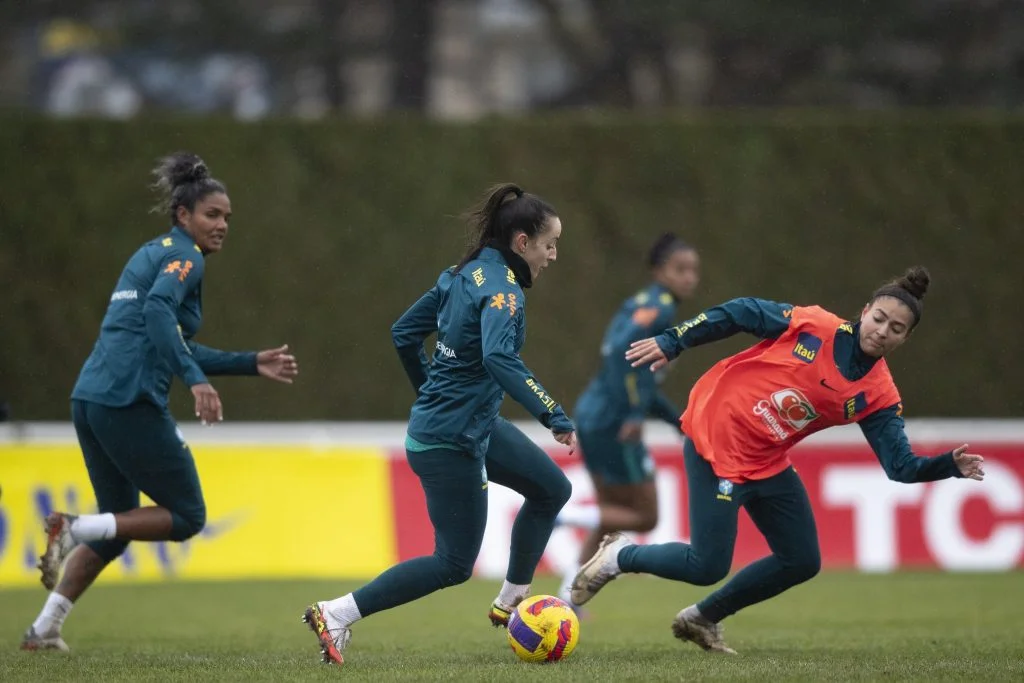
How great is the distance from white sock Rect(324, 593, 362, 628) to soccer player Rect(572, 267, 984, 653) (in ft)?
4.70

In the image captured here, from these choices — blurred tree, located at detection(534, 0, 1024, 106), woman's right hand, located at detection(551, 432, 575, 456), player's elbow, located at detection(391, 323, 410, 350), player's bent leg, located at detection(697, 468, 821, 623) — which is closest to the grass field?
player's bent leg, located at detection(697, 468, 821, 623)

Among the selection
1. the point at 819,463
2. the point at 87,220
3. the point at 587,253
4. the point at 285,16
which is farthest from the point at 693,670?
the point at 285,16

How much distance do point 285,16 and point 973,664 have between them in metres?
17.7

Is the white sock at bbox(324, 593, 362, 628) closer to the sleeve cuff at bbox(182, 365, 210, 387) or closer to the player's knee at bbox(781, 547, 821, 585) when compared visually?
the sleeve cuff at bbox(182, 365, 210, 387)

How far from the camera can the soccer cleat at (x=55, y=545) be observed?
23.6ft

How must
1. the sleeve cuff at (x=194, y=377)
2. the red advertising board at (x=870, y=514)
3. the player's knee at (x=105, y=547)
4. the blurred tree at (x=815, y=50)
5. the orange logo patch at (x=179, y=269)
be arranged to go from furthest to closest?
the blurred tree at (x=815, y=50)
the red advertising board at (x=870, y=514)
the player's knee at (x=105, y=547)
the orange logo patch at (x=179, y=269)
the sleeve cuff at (x=194, y=377)

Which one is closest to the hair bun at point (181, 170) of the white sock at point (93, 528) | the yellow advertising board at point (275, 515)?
the white sock at point (93, 528)

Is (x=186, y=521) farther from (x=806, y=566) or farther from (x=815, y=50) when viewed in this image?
(x=815, y=50)

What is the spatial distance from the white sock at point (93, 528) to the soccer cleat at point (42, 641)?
0.61 meters

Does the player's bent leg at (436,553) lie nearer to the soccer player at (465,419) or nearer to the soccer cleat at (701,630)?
the soccer player at (465,419)

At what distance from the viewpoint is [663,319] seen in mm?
9852

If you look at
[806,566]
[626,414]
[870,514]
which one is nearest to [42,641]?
[806,566]

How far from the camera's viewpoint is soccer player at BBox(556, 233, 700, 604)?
9.86m

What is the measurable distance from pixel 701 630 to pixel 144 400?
306 centimetres
